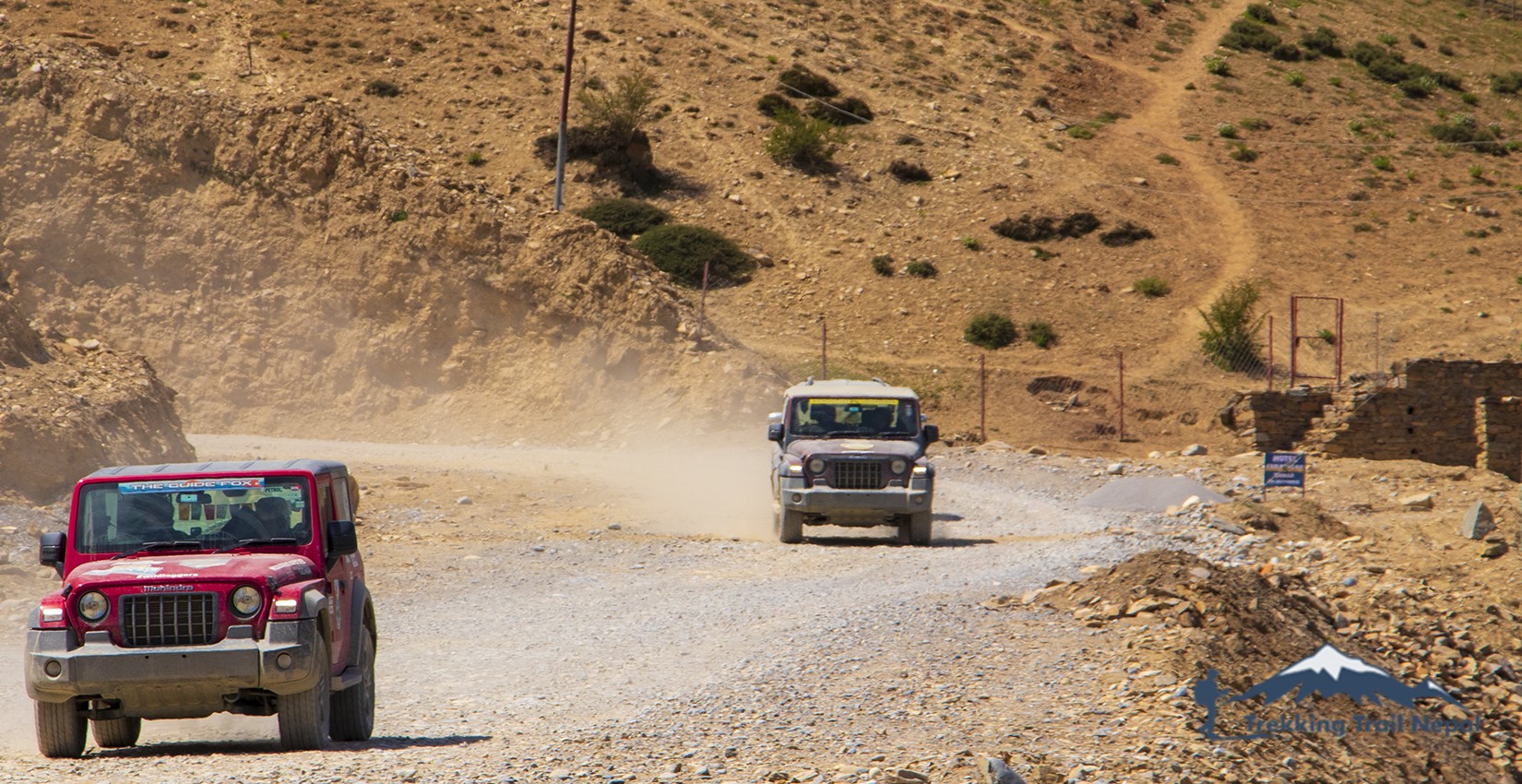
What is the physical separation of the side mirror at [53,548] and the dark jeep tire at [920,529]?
41.1 ft

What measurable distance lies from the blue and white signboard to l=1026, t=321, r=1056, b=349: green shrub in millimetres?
24484

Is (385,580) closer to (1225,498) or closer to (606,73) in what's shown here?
(1225,498)

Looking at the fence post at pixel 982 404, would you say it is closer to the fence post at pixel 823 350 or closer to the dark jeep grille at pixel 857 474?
the fence post at pixel 823 350

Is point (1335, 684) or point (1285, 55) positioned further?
point (1285, 55)

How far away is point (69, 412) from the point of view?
22234 mm

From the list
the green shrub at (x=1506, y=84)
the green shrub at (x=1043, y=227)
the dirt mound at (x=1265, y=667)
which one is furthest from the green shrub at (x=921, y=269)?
the dirt mound at (x=1265, y=667)

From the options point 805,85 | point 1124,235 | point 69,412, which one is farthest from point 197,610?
point 805,85

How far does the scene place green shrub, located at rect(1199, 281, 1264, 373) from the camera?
150 feet

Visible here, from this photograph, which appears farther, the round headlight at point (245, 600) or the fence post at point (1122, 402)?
the fence post at point (1122, 402)

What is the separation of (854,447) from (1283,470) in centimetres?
694

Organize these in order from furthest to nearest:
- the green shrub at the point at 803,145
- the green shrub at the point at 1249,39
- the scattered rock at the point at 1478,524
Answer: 1. the green shrub at the point at 1249,39
2. the green shrub at the point at 803,145
3. the scattered rock at the point at 1478,524

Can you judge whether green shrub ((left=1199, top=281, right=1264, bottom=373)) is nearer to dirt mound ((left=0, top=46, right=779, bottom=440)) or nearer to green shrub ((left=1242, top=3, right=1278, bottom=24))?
dirt mound ((left=0, top=46, right=779, bottom=440))

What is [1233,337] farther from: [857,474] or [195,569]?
[195,569]

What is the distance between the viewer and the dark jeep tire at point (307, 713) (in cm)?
895
